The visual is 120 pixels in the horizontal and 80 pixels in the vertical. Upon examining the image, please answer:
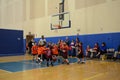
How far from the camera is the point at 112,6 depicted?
1322cm

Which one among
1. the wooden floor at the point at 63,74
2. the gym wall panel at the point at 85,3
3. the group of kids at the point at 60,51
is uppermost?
the gym wall panel at the point at 85,3

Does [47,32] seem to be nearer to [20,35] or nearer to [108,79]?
[20,35]

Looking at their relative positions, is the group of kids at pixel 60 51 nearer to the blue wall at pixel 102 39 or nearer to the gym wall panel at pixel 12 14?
the blue wall at pixel 102 39

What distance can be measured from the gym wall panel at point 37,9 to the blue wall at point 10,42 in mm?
3412

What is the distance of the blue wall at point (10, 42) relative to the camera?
53.1 feet

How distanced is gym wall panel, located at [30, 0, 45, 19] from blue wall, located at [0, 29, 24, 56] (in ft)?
11.2

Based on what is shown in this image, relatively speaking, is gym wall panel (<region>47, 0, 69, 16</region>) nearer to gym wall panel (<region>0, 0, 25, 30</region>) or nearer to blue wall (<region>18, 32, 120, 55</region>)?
blue wall (<region>18, 32, 120, 55</region>)

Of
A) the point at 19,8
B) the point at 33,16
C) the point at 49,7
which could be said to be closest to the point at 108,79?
the point at 49,7

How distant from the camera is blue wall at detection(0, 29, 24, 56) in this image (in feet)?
53.1

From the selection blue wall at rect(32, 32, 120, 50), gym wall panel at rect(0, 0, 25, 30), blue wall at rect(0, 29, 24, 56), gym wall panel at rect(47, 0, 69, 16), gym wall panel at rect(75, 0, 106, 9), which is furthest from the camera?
gym wall panel at rect(0, 0, 25, 30)

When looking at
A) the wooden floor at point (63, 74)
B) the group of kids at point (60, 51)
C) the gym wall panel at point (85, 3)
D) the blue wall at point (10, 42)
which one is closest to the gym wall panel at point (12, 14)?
the blue wall at point (10, 42)

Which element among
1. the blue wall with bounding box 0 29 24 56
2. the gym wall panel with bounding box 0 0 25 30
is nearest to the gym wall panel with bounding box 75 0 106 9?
the blue wall with bounding box 0 29 24 56

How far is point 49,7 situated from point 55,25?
7.09ft

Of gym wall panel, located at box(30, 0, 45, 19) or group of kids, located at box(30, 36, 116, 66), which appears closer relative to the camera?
group of kids, located at box(30, 36, 116, 66)
